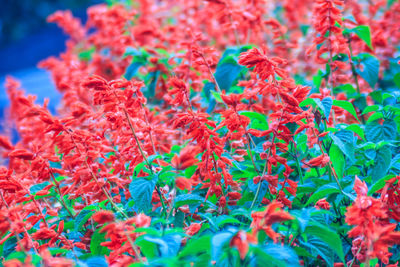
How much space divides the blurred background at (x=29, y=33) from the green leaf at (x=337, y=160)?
1229cm

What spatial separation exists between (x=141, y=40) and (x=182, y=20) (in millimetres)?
664

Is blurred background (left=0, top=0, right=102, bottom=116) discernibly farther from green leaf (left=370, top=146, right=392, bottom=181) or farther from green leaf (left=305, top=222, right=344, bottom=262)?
green leaf (left=305, top=222, right=344, bottom=262)

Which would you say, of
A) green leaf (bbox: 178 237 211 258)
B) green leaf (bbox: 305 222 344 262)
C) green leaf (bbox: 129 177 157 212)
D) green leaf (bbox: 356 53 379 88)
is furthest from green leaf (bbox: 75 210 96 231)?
green leaf (bbox: 356 53 379 88)

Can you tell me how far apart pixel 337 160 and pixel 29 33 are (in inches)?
617

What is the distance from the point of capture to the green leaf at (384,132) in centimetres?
176

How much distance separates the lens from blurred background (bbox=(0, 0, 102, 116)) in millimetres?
13047

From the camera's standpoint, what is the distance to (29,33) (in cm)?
1496

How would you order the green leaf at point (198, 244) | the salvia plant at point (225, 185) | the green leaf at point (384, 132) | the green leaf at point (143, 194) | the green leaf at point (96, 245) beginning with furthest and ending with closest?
1. the green leaf at point (384, 132)
2. the green leaf at point (96, 245)
3. the green leaf at point (143, 194)
4. the salvia plant at point (225, 185)
5. the green leaf at point (198, 244)

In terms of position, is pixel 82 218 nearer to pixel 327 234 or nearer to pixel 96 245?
pixel 96 245

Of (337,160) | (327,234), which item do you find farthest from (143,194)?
(337,160)

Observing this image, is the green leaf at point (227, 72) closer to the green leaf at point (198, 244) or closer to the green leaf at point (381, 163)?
the green leaf at point (381, 163)

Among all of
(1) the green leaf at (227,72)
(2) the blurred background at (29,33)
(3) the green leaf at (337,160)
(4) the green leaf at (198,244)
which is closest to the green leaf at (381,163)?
(3) the green leaf at (337,160)

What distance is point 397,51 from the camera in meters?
3.12

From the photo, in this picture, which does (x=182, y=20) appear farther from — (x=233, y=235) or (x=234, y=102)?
(x=233, y=235)
